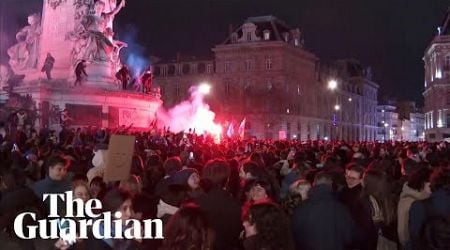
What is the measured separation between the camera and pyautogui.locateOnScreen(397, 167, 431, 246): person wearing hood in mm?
8250

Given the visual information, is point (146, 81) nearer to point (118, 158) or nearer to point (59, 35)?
point (59, 35)

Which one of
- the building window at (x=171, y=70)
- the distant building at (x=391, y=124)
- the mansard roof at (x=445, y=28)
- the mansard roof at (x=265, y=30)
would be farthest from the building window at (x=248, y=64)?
the distant building at (x=391, y=124)

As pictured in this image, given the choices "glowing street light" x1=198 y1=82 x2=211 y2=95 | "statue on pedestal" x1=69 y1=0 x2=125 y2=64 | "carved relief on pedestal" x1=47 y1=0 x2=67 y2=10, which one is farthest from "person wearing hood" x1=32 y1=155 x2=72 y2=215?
"glowing street light" x1=198 y1=82 x2=211 y2=95

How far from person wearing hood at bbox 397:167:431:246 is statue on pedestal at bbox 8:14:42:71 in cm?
3346

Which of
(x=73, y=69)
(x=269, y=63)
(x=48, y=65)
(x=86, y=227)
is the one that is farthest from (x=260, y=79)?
(x=86, y=227)

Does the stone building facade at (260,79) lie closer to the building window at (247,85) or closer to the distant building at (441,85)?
the building window at (247,85)

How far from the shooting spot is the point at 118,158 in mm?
9414

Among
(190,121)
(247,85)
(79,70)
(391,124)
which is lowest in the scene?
(190,121)

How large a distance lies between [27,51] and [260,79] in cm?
5166

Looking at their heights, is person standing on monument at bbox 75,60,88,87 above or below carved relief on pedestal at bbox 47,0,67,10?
below

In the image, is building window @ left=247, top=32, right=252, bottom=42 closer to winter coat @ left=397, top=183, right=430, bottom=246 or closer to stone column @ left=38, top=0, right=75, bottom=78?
stone column @ left=38, top=0, right=75, bottom=78

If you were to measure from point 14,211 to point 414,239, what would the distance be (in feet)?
13.5

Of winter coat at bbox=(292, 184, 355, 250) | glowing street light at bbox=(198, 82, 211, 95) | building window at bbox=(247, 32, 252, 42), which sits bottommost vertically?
winter coat at bbox=(292, 184, 355, 250)

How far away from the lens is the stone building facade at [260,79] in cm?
8669
